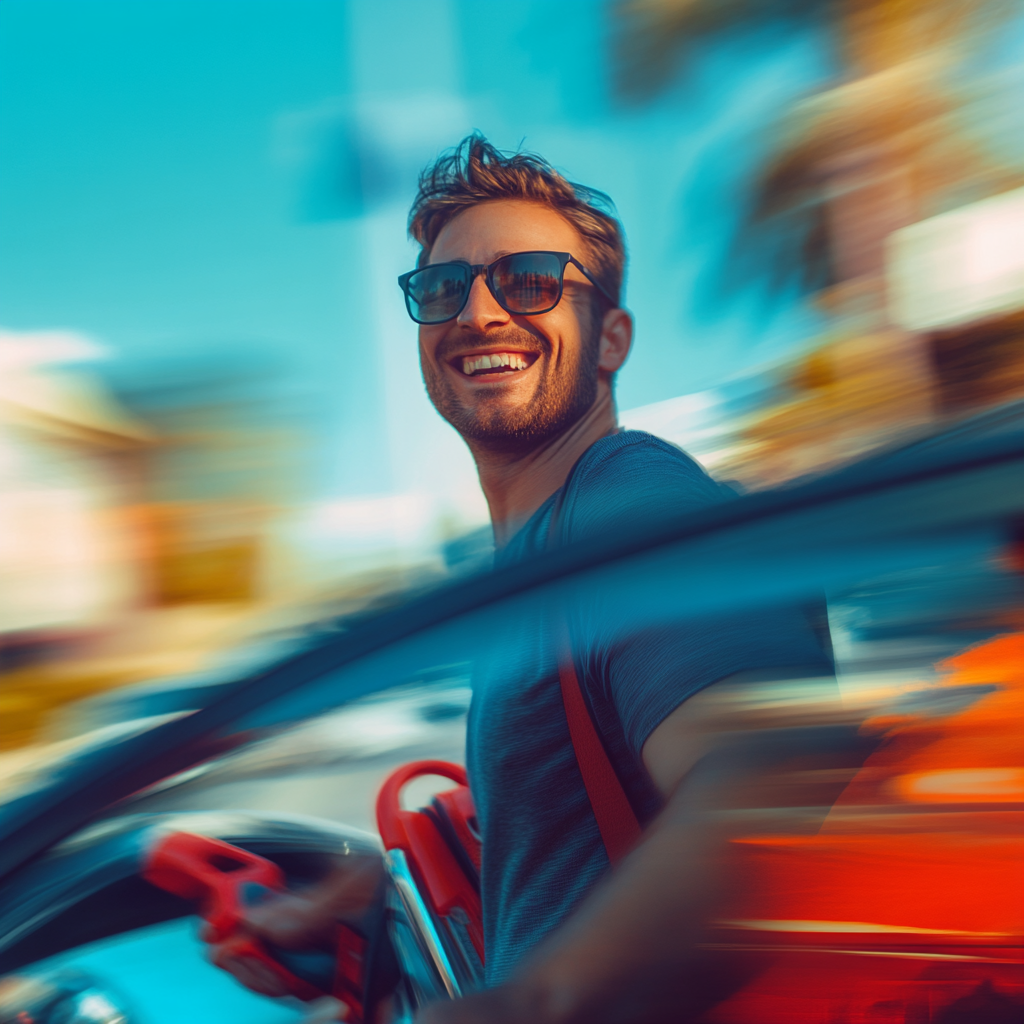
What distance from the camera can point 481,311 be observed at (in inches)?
56.3

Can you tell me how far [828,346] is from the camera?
221 centimetres

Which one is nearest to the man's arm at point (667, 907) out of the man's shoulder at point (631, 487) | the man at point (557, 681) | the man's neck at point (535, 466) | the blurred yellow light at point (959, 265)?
the man at point (557, 681)

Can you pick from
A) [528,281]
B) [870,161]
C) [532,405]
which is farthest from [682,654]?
[870,161]

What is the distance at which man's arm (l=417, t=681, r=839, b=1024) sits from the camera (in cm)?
61

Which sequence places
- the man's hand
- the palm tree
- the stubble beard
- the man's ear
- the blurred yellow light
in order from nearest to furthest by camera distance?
the man's hand
the stubble beard
the man's ear
the blurred yellow light
the palm tree

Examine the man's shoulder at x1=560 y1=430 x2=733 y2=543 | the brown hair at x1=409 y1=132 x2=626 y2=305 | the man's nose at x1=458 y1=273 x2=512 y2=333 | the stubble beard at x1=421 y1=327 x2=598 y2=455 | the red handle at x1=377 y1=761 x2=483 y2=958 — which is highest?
the brown hair at x1=409 y1=132 x2=626 y2=305

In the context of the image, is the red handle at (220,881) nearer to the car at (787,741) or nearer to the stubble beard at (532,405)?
the car at (787,741)

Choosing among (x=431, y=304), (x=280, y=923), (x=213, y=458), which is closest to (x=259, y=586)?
(x=213, y=458)

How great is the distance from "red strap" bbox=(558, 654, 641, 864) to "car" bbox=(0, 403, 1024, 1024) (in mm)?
69

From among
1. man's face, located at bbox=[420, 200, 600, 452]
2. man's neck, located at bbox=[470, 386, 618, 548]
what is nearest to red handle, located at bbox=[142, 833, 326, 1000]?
man's neck, located at bbox=[470, 386, 618, 548]

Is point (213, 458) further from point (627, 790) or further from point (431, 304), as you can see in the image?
point (627, 790)

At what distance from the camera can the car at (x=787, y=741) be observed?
617 millimetres

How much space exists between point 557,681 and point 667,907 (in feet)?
0.63

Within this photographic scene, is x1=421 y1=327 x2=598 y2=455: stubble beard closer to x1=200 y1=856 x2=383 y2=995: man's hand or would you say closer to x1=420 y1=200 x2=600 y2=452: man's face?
x1=420 y1=200 x2=600 y2=452: man's face
